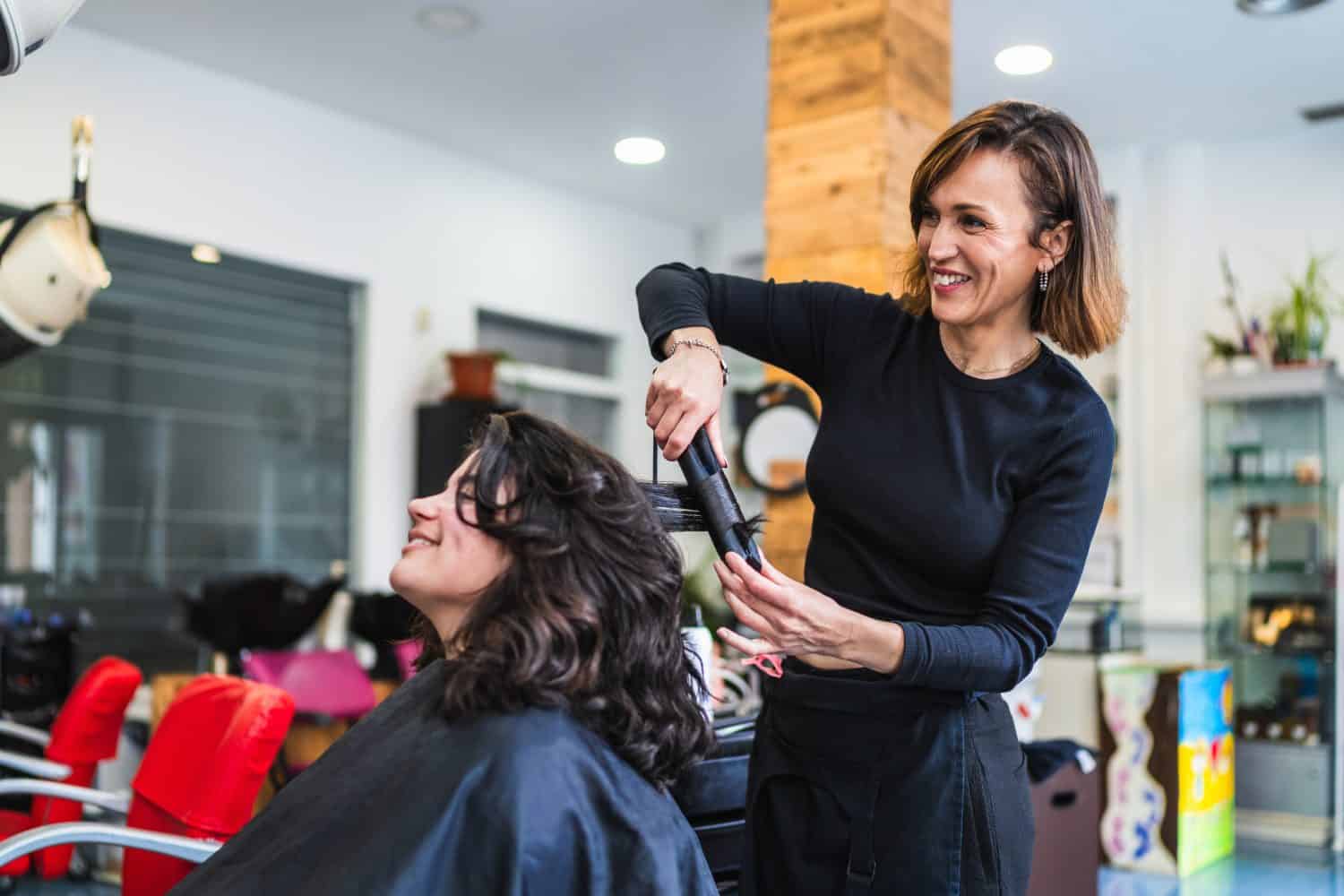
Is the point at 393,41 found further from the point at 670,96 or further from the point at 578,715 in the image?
the point at 578,715

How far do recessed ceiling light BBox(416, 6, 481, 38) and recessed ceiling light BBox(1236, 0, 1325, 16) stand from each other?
9.11ft

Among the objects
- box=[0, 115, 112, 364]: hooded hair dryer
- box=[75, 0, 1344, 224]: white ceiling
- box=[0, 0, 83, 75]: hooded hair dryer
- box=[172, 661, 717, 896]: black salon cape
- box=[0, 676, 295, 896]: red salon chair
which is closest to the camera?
box=[172, 661, 717, 896]: black salon cape

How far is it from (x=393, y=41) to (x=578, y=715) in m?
4.42

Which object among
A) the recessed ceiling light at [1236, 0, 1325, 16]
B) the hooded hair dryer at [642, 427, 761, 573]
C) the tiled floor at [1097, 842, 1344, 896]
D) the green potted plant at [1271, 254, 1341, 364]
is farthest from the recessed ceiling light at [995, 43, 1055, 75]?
the hooded hair dryer at [642, 427, 761, 573]

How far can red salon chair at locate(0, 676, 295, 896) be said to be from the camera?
2.18 meters

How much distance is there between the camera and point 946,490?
4.66 ft

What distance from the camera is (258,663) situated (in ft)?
15.9

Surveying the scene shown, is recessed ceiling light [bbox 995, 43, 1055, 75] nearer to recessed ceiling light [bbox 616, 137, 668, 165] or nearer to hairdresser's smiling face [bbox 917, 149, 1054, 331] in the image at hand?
recessed ceiling light [bbox 616, 137, 668, 165]

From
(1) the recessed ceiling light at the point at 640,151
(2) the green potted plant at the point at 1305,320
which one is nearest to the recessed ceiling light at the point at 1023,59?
(1) the recessed ceiling light at the point at 640,151

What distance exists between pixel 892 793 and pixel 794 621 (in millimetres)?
288

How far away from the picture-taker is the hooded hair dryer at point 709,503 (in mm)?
1351

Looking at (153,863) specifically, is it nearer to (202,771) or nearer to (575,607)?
(202,771)

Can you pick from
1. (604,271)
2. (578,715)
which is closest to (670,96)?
(604,271)

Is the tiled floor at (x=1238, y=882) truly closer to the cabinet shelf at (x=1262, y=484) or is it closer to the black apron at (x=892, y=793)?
the cabinet shelf at (x=1262, y=484)
